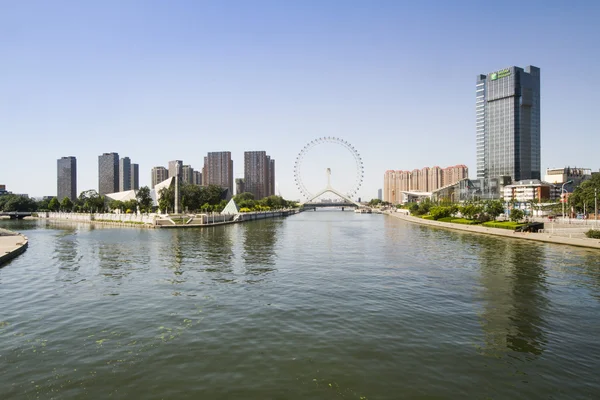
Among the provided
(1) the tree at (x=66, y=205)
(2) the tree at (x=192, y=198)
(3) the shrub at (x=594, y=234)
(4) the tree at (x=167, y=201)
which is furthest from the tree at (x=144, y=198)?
(3) the shrub at (x=594, y=234)

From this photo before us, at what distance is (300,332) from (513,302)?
14.2 metres

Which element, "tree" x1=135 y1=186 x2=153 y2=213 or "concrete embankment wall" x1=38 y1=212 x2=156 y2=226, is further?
"tree" x1=135 y1=186 x2=153 y2=213

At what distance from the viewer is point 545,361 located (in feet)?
49.6

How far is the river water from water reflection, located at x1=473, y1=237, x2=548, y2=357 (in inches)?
5.0

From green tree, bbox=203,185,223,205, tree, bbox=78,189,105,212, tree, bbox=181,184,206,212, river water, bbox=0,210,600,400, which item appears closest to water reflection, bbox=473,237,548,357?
river water, bbox=0,210,600,400

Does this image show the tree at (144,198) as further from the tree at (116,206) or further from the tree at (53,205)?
the tree at (53,205)

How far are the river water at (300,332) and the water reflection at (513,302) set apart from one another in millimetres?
126

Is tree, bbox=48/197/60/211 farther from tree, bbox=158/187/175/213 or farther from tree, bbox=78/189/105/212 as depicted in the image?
tree, bbox=158/187/175/213

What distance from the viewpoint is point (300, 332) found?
60.0 ft

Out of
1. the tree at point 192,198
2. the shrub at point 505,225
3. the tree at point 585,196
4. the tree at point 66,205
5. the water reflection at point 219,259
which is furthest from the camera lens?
the tree at point 66,205

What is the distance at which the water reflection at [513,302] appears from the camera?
56.0 feet

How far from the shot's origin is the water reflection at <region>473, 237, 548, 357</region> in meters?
17.1

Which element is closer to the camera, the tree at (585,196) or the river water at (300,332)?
the river water at (300,332)

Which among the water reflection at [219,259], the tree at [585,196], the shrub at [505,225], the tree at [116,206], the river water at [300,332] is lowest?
the water reflection at [219,259]
